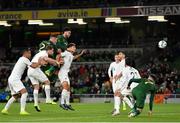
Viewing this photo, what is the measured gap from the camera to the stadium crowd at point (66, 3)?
4666 centimetres

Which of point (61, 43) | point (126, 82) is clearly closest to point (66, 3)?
point (61, 43)

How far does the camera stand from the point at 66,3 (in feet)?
167

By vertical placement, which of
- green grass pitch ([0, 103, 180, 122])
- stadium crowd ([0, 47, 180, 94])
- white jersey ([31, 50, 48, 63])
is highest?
white jersey ([31, 50, 48, 63])

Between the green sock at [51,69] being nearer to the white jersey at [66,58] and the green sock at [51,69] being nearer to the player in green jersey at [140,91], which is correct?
the white jersey at [66,58]

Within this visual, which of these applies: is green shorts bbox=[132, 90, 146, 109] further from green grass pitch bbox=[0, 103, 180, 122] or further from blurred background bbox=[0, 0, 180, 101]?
blurred background bbox=[0, 0, 180, 101]

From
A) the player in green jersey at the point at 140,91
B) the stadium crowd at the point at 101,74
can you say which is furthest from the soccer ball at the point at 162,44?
the player in green jersey at the point at 140,91

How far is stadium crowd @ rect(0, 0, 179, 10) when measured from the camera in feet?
153

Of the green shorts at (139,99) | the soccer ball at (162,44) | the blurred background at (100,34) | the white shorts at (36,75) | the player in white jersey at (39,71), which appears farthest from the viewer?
the soccer ball at (162,44)

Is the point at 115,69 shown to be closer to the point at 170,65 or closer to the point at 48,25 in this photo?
the point at 170,65

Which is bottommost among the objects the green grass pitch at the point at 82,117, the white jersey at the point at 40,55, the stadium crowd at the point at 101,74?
the stadium crowd at the point at 101,74

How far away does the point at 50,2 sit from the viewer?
51375 mm

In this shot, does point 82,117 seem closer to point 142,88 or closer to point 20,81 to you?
point 142,88

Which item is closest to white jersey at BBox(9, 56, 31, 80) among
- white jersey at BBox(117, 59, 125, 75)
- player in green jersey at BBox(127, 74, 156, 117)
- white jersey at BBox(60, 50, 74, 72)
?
white jersey at BBox(60, 50, 74, 72)

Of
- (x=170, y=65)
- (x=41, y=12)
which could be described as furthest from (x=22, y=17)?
(x=170, y=65)
